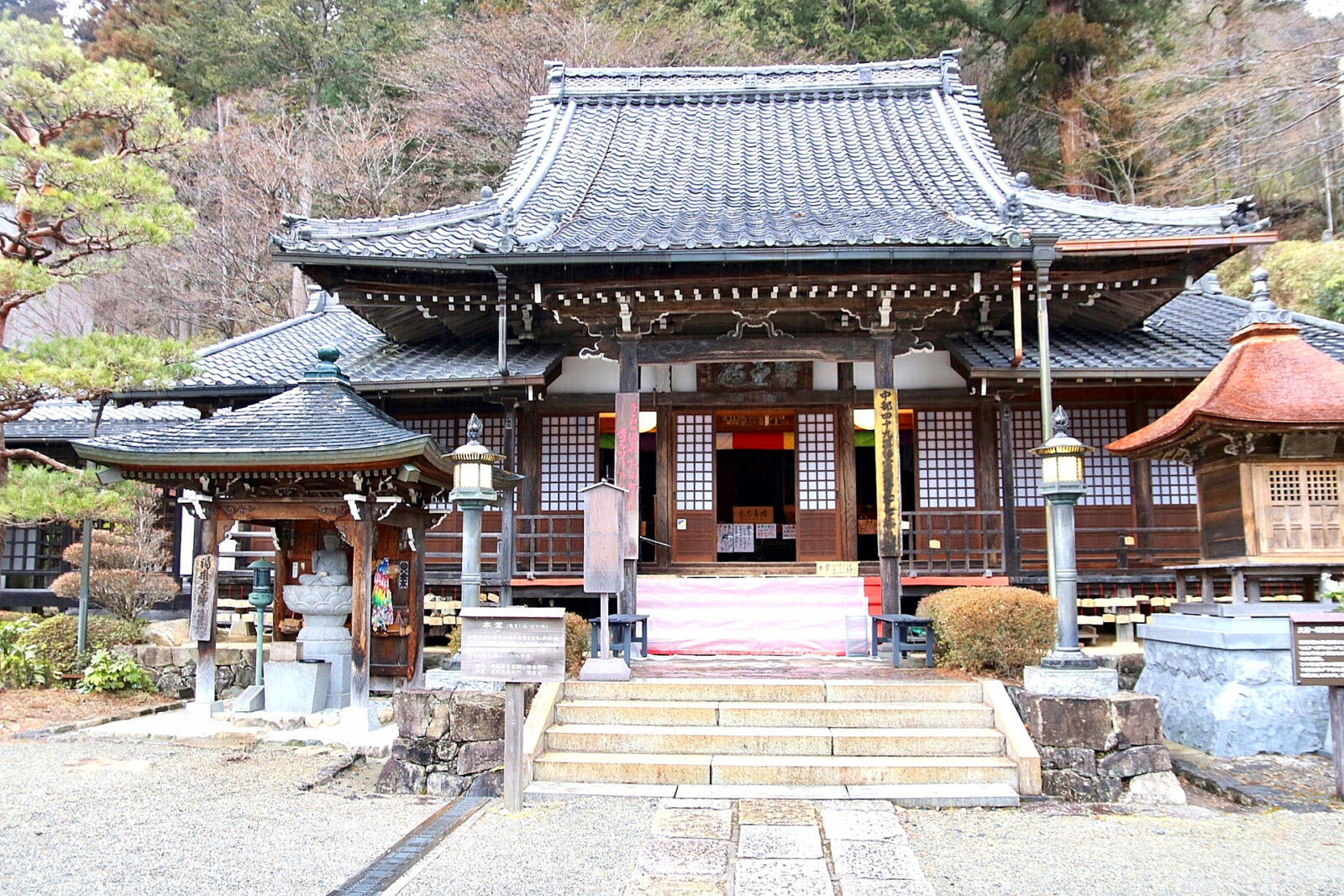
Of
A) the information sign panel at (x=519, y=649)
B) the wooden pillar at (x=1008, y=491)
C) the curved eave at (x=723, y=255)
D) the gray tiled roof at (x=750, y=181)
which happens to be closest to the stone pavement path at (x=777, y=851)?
the information sign panel at (x=519, y=649)

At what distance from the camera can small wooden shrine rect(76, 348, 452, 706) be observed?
8.23m

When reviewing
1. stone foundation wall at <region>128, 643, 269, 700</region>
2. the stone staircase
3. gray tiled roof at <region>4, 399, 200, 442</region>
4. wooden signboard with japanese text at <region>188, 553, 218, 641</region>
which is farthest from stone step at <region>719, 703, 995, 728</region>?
gray tiled roof at <region>4, 399, 200, 442</region>

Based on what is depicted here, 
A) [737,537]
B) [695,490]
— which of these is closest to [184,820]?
[695,490]

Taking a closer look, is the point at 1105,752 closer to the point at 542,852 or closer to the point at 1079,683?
the point at 1079,683

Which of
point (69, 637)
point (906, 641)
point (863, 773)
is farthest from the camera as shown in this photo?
point (69, 637)

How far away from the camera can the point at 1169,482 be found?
39.2 feet

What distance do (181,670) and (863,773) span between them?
857cm

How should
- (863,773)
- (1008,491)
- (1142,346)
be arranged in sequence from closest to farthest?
1. (863,773)
2. (1008,491)
3. (1142,346)

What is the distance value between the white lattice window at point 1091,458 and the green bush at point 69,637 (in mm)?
11393

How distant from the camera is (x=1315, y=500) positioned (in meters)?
8.10

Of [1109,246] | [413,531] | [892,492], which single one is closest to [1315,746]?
[892,492]

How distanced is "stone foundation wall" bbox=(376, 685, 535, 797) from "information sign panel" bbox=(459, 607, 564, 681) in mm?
846

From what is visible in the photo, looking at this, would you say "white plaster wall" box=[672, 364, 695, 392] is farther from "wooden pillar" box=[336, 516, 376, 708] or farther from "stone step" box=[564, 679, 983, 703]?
"stone step" box=[564, 679, 983, 703]

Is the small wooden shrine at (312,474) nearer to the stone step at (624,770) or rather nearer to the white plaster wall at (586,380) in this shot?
the stone step at (624,770)
